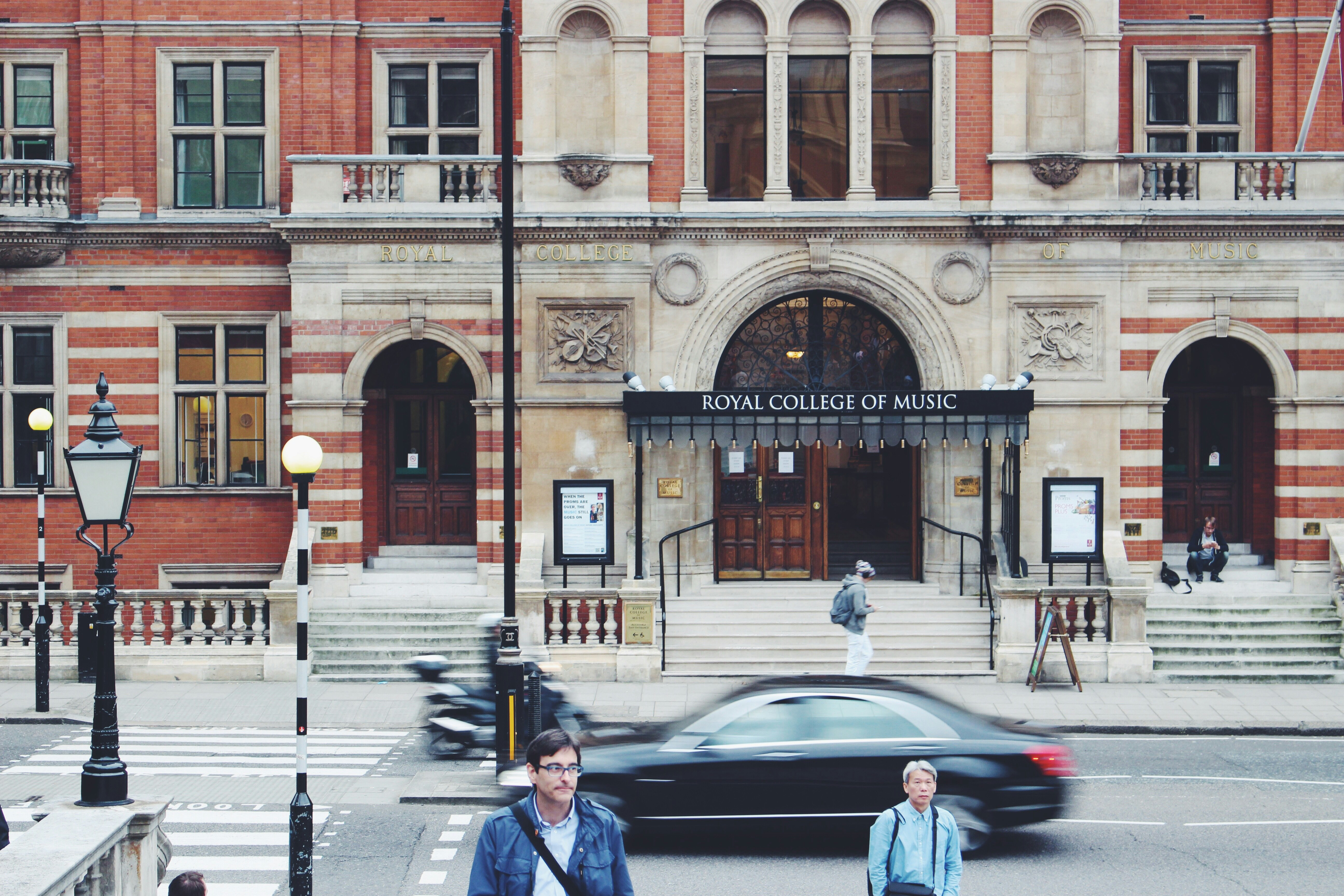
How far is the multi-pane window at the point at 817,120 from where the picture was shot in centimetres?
1997

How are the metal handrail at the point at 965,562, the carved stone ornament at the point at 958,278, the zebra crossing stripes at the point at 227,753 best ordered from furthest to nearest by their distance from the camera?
the carved stone ornament at the point at 958,278 < the metal handrail at the point at 965,562 < the zebra crossing stripes at the point at 227,753

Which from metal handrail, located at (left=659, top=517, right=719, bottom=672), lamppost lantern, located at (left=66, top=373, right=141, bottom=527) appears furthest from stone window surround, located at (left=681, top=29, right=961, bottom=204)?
lamppost lantern, located at (left=66, top=373, right=141, bottom=527)

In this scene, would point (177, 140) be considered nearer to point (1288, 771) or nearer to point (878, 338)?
point (878, 338)

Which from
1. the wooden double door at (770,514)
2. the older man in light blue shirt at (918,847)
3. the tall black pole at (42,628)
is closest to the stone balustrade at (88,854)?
the older man in light blue shirt at (918,847)

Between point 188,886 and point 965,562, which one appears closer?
point 188,886

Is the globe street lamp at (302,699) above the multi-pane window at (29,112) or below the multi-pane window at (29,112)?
below

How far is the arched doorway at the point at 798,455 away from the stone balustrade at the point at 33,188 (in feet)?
37.5

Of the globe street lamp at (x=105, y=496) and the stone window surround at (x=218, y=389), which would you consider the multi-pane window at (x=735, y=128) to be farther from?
the globe street lamp at (x=105, y=496)

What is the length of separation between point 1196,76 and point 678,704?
14011 mm

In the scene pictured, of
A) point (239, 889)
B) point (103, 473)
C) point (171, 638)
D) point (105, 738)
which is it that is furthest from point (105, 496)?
point (171, 638)

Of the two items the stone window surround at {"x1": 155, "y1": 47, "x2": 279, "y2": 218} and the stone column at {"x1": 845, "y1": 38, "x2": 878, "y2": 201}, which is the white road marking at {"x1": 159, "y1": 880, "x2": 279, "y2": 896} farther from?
the stone window surround at {"x1": 155, "y1": 47, "x2": 279, "y2": 218}

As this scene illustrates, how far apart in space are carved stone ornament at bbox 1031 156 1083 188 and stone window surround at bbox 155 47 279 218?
12552 mm

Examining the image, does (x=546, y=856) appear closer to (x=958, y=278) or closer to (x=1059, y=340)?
(x=958, y=278)

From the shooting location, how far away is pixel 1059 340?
19.4 metres
